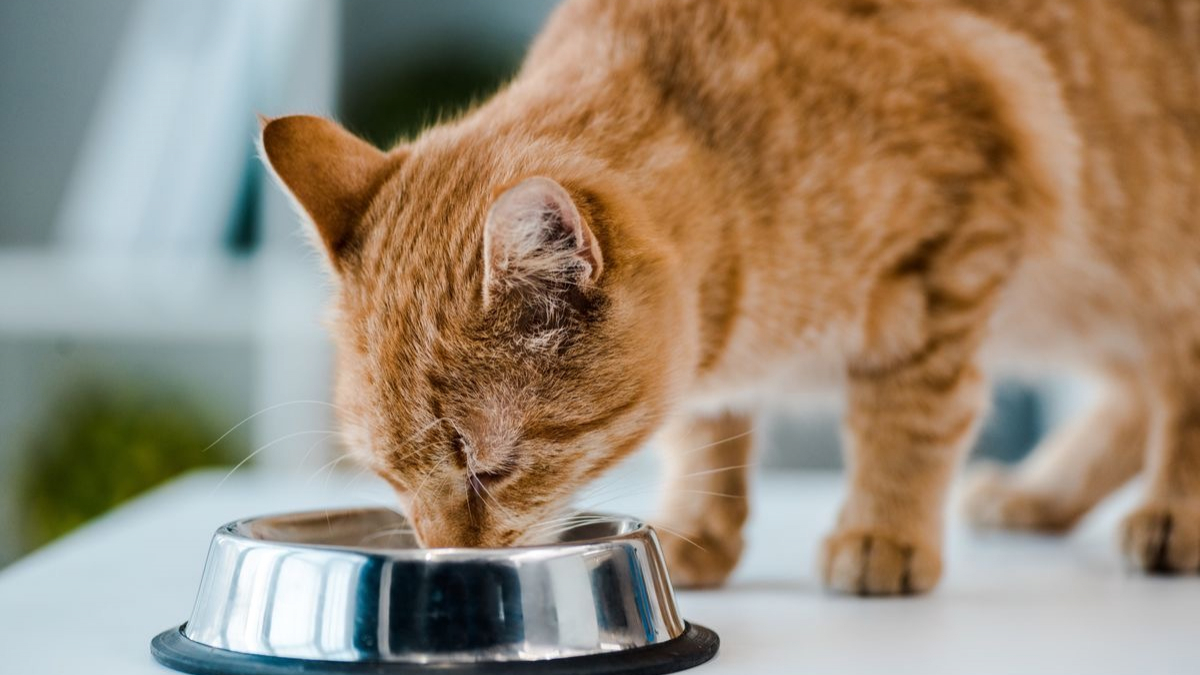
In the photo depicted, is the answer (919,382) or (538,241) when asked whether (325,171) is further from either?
(919,382)

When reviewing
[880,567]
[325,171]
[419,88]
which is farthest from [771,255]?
[419,88]

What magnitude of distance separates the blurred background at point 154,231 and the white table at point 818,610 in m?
1.25

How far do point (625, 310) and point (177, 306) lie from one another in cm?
230

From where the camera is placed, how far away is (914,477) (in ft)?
4.58

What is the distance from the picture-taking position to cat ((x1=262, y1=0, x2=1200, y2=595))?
1085 mm

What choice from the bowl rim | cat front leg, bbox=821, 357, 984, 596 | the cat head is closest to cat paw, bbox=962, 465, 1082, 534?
cat front leg, bbox=821, 357, 984, 596

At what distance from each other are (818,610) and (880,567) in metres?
0.13

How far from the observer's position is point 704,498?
1.52 m

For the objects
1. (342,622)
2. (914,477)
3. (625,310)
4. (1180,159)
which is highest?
(1180,159)

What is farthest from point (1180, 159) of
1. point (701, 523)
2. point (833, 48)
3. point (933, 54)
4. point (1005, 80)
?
point (701, 523)

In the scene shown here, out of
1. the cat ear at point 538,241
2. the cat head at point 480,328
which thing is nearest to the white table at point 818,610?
the cat head at point 480,328

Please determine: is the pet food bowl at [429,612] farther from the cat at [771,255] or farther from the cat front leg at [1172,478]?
the cat front leg at [1172,478]

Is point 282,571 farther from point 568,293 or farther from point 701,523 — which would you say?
point 701,523

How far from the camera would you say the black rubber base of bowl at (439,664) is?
0.85 metres
